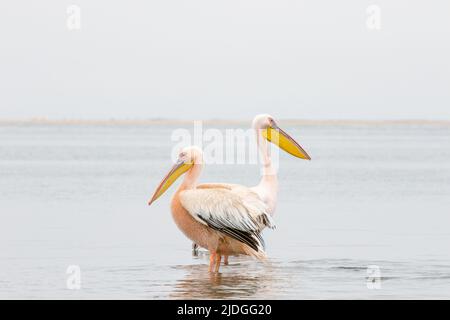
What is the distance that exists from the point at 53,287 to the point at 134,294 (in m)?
0.66

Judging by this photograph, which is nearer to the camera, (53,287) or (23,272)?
(53,287)

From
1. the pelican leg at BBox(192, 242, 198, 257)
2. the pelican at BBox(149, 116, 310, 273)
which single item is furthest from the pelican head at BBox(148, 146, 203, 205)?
the pelican leg at BBox(192, 242, 198, 257)

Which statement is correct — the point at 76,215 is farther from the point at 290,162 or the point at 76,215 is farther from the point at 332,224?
the point at 290,162

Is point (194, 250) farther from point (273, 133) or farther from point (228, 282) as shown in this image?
point (228, 282)

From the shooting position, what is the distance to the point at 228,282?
794 cm

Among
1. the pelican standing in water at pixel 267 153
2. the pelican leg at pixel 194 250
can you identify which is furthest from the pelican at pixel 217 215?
the pelican leg at pixel 194 250

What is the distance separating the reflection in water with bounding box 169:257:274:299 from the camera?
24.3 feet

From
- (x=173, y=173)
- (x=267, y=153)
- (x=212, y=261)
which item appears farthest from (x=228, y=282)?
(x=267, y=153)

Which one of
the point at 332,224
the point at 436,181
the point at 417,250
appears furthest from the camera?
the point at 436,181

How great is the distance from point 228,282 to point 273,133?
86.7 inches

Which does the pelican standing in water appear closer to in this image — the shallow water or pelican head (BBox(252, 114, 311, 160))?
pelican head (BBox(252, 114, 311, 160))

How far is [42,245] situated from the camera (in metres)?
9.77
